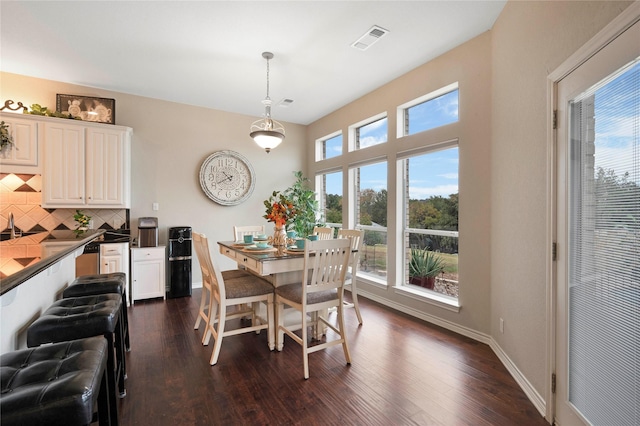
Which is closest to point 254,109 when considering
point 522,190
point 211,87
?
point 211,87

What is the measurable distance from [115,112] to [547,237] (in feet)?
17.6

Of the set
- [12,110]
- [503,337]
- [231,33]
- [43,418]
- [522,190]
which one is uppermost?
[231,33]

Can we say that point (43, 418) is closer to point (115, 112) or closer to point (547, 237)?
point (547, 237)

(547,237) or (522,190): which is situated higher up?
(522,190)

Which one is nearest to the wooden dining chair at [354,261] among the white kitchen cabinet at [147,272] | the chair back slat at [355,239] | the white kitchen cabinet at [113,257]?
the chair back slat at [355,239]

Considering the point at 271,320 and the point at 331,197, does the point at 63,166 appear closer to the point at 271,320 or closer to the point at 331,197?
the point at 271,320

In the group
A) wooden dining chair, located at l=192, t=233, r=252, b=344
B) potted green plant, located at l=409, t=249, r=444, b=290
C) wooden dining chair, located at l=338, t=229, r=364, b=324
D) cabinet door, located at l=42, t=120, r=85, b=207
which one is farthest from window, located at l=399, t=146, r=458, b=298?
cabinet door, located at l=42, t=120, r=85, b=207

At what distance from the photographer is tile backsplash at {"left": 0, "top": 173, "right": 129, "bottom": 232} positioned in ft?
12.5

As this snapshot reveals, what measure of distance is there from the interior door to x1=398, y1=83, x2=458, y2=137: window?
1.61 m

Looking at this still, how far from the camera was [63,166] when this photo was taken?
152 inches

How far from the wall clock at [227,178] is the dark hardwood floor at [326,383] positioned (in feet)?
8.32

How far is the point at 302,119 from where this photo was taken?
5766 mm

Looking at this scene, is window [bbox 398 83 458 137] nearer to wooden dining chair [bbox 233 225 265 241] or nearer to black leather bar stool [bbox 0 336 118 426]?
wooden dining chair [bbox 233 225 265 241]

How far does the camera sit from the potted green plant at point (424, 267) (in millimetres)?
3598
